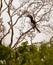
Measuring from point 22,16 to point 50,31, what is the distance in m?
1.67

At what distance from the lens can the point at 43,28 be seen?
12.8 metres

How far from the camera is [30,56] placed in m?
3.41

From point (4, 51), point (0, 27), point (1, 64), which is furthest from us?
point (0, 27)

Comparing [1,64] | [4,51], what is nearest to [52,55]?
[1,64]

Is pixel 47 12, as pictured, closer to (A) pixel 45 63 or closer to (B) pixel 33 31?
(B) pixel 33 31

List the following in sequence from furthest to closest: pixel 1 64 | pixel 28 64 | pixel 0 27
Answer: pixel 0 27
pixel 1 64
pixel 28 64

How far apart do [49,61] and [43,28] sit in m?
9.60

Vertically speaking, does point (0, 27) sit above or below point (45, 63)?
Result: below

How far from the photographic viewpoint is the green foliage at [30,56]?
10.8ft

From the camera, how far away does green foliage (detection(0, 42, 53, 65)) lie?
10.8ft

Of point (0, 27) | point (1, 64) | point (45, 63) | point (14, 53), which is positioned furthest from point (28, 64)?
point (0, 27)

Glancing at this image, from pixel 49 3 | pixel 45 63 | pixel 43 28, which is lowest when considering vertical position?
pixel 43 28

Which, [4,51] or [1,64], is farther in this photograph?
[4,51]

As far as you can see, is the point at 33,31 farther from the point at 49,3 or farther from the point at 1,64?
the point at 1,64
